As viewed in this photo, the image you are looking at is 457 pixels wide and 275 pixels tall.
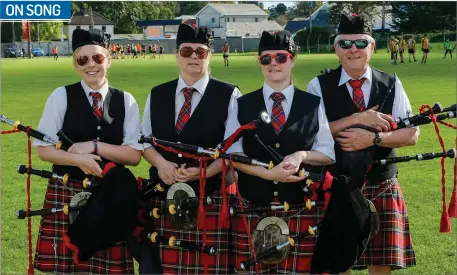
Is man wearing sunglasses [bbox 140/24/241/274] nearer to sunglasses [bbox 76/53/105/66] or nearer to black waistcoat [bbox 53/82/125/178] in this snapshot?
black waistcoat [bbox 53/82/125/178]

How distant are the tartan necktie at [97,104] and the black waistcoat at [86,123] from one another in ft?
0.07

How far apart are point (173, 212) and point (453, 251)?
267 cm

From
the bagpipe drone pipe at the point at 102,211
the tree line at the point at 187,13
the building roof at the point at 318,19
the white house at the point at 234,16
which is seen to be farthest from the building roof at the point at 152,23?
the bagpipe drone pipe at the point at 102,211

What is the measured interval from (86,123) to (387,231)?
196cm

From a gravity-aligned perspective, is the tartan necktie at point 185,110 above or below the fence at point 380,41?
below

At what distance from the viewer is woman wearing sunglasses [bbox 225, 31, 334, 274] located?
3.88 metres

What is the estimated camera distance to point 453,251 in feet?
18.4

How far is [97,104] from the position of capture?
4.18m

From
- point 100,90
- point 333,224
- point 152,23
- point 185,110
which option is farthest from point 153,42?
point 333,224

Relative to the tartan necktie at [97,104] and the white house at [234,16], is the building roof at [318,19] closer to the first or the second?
the white house at [234,16]

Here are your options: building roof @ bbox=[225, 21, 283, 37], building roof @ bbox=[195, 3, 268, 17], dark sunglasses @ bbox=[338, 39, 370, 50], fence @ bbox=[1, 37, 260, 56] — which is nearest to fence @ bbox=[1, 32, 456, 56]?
fence @ bbox=[1, 37, 260, 56]

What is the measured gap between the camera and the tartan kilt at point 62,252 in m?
4.28

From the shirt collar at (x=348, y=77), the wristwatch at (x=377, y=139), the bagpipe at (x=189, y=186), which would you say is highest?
the shirt collar at (x=348, y=77)

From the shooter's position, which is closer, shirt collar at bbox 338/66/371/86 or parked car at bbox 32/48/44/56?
shirt collar at bbox 338/66/371/86
